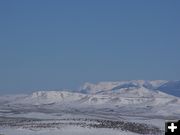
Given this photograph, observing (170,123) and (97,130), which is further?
(97,130)

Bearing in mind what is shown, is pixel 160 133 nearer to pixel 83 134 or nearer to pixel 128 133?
pixel 128 133

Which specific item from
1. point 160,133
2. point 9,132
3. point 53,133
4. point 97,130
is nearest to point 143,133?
point 160,133

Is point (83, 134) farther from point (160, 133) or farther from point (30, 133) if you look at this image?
point (160, 133)

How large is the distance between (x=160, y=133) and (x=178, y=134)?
67.0 metres

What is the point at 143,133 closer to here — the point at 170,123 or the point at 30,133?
the point at 30,133

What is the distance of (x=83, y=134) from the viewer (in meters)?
78.9

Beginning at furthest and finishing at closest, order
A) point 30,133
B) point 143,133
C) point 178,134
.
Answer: point 143,133
point 30,133
point 178,134

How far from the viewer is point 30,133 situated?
78562mm

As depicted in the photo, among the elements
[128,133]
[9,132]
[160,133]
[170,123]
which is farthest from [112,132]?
[170,123]

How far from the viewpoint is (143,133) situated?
8562 cm

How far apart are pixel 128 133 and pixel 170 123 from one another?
6290cm

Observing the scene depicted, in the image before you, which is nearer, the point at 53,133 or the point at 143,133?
the point at 53,133

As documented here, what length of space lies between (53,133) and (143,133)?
15.7 metres

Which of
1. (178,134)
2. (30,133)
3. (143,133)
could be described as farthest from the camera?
(143,133)
